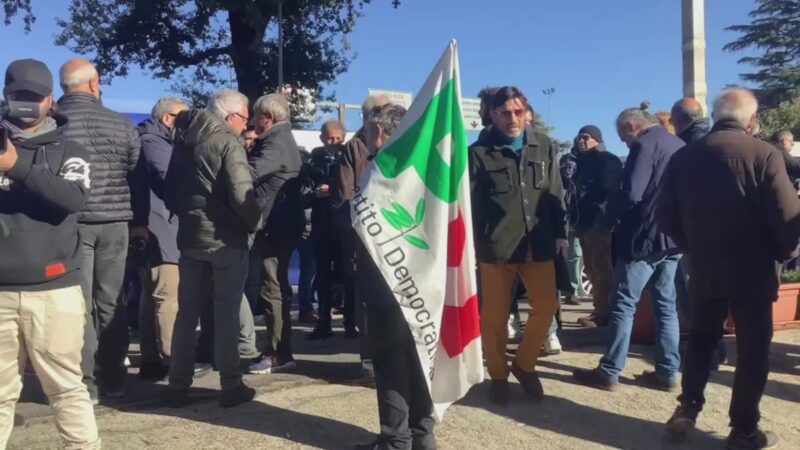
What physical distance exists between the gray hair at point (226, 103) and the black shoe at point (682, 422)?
314 centimetres

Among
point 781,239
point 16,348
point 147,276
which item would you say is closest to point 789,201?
point 781,239

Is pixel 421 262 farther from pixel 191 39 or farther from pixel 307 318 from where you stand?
pixel 191 39

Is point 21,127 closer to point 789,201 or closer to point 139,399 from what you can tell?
point 139,399

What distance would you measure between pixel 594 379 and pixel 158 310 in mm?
3009

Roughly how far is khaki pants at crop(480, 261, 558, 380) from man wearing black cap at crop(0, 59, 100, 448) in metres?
2.36

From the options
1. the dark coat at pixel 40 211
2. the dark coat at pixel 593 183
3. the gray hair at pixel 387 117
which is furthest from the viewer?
the dark coat at pixel 593 183

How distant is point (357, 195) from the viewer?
3.77m

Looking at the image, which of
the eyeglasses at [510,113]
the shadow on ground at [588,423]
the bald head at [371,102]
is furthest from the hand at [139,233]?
the eyeglasses at [510,113]

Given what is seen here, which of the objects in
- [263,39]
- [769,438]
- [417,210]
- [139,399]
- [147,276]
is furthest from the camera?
[263,39]

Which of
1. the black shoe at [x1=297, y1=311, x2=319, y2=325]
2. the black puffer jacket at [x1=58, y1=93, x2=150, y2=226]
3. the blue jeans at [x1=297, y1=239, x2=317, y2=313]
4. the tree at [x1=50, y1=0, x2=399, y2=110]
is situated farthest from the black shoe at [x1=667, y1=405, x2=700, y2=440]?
the tree at [x1=50, y1=0, x2=399, y2=110]

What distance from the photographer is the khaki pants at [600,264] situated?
7.29 m

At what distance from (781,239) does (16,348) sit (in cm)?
367

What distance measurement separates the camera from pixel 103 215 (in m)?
4.67

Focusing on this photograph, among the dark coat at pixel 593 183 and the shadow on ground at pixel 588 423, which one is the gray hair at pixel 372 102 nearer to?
the shadow on ground at pixel 588 423
